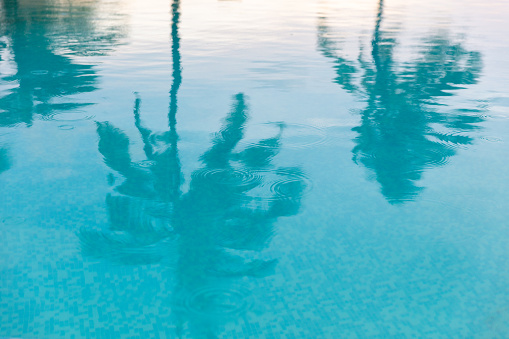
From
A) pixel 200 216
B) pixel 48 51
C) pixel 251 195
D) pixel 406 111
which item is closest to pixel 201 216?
pixel 200 216

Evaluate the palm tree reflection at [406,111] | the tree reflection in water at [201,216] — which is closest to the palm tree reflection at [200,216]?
the tree reflection in water at [201,216]

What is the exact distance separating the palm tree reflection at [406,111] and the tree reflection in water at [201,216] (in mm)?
700

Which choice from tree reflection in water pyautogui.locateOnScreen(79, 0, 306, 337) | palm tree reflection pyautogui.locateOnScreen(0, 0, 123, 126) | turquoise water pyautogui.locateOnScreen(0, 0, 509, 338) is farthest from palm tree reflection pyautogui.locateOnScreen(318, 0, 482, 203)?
palm tree reflection pyautogui.locateOnScreen(0, 0, 123, 126)

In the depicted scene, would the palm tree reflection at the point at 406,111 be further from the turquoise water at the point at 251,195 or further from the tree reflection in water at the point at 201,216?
the tree reflection in water at the point at 201,216

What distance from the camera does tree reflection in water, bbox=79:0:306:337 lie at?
2.59m

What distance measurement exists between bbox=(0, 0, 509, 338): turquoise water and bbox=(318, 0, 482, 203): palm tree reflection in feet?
0.08

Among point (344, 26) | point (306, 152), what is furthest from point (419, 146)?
point (344, 26)

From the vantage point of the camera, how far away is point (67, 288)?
2586 mm

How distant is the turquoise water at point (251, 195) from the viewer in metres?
2.48

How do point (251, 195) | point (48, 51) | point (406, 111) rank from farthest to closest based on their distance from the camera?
1. point (48, 51)
2. point (406, 111)
3. point (251, 195)

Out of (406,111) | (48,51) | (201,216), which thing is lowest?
(201,216)

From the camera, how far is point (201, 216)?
10.8ft

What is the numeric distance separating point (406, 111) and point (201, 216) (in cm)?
275

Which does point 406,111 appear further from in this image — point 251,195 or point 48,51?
point 48,51
